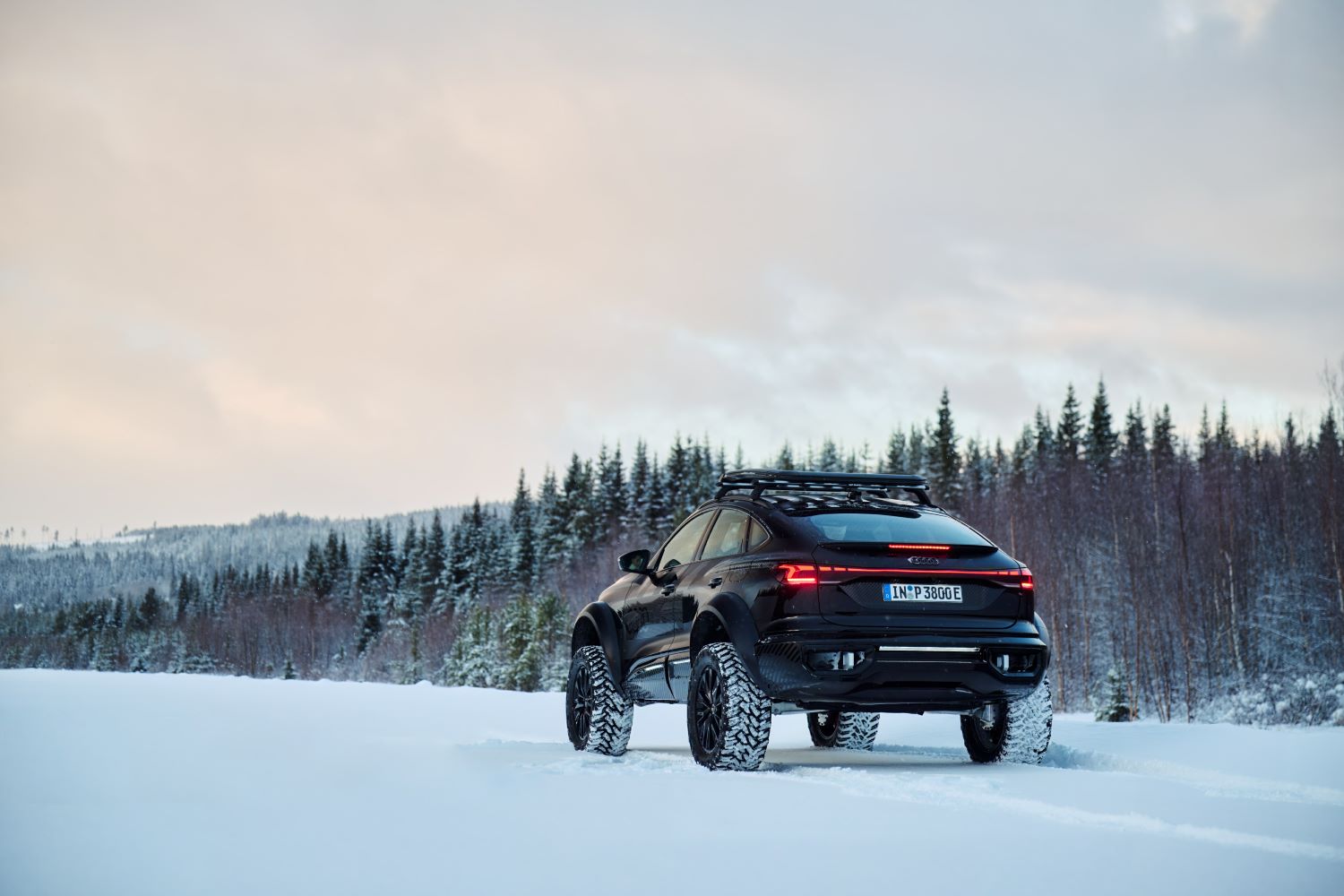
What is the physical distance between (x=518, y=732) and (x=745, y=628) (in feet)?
15.5

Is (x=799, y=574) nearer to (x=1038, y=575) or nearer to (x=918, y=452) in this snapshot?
(x=1038, y=575)

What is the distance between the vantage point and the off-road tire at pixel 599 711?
8516mm

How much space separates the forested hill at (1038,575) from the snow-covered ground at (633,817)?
15551mm

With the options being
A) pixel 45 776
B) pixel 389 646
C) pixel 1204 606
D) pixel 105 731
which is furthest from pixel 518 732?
pixel 389 646

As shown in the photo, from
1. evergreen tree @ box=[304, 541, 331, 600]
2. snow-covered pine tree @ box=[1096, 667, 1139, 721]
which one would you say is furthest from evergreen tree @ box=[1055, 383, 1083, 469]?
evergreen tree @ box=[304, 541, 331, 600]

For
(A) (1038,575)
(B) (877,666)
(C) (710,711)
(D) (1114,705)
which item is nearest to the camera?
(B) (877,666)

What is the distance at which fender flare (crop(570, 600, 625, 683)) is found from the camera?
28.4 ft

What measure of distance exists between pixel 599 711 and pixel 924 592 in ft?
9.80

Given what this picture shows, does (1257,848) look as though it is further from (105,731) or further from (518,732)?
(518,732)

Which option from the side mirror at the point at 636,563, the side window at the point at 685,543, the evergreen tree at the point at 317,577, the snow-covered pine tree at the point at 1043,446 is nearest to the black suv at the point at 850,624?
the side window at the point at 685,543

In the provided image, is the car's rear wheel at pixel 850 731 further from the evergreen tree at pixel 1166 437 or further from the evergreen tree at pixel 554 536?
the evergreen tree at pixel 554 536

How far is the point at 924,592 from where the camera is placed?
6.54m

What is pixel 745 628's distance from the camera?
262 inches

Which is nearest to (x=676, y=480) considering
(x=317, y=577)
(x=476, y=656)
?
(x=476, y=656)
